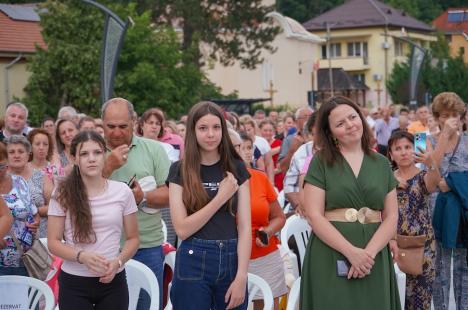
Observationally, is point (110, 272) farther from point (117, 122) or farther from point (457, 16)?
point (457, 16)

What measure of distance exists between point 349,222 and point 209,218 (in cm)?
89

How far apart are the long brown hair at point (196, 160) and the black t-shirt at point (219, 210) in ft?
0.12

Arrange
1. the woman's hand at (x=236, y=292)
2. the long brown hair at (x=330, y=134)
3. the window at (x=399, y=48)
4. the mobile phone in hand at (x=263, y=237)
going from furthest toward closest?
1. the window at (x=399, y=48)
2. the mobile phone in hand at (x=263, y=237)
3. the long brown hair at (x=330, y=134)
4. the woman's hand at (x=236, y=292)

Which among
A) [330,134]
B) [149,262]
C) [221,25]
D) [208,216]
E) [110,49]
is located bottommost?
[149,262]

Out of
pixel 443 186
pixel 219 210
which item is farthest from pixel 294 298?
pixel 443 186

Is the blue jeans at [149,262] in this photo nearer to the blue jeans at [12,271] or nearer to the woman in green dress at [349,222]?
the blue jeans at [12,271]

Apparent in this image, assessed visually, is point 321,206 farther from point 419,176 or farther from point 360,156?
point 419,176

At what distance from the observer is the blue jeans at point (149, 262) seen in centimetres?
604

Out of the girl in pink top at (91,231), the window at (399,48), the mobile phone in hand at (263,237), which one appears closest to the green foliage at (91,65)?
the mobile phone in hand at (263,237)

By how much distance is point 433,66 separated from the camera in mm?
69188

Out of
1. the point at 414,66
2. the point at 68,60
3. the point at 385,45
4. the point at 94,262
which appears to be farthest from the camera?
the point at 385,45

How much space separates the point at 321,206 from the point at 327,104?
0.64 metres

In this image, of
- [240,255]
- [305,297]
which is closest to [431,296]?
[305,297]

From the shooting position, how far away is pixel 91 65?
33031 millimetres
